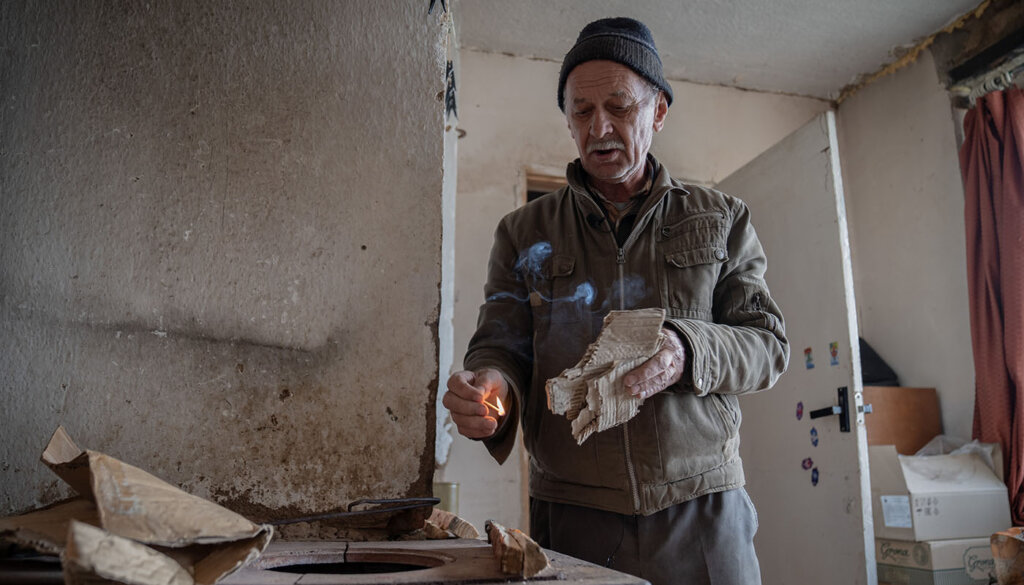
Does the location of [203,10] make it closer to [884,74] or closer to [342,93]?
[342,93]

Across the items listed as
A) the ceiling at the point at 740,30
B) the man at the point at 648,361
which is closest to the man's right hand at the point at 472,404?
the man at the point at 648,361

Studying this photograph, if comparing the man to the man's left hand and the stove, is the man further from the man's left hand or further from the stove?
the stove

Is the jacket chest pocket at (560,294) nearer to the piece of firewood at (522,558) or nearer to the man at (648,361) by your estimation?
the man at (648,361)

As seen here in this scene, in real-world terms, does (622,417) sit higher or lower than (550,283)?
lower

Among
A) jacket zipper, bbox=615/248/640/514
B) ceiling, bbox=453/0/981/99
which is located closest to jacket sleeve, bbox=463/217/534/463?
jacket zipper, bbox=615/248/640/514

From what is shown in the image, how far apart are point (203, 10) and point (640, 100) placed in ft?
3.66

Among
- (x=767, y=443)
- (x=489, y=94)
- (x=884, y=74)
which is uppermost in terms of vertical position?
(x=884, y=74)

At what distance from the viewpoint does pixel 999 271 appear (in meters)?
3.75

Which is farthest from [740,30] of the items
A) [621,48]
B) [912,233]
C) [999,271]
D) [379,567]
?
[379,567]

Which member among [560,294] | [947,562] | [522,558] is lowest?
[947,562]

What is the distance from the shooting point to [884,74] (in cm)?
478

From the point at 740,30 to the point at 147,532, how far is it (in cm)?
439

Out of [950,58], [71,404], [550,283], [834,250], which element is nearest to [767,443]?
[834,250]

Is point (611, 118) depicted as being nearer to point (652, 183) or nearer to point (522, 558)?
point (652, 183)
